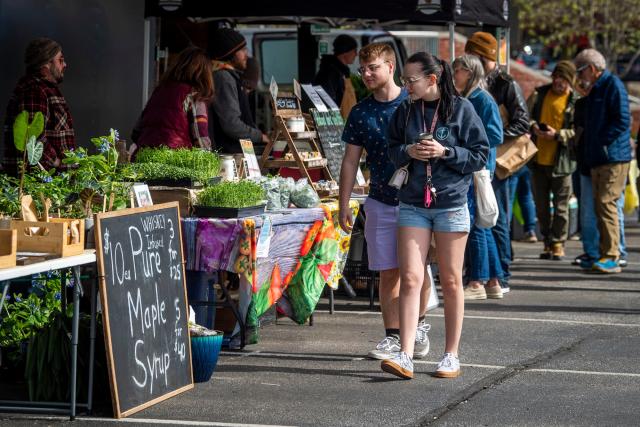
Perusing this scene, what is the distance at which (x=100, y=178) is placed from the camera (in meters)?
6.36

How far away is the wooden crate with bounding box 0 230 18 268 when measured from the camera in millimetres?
5336

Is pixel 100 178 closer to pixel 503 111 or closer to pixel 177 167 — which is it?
pixel 177 167

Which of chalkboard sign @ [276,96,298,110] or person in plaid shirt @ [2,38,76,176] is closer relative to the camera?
person in plaid shirt @ [2,38,76,176]

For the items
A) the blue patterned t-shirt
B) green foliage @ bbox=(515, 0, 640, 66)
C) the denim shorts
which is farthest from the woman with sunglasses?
green foliage @ bbox=(515, 0, 640, 66)

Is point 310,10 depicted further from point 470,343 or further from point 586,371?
point 586,371

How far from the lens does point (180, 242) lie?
6.47 meters

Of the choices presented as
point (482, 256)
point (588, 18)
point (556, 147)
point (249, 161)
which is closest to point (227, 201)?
point (249, 161)

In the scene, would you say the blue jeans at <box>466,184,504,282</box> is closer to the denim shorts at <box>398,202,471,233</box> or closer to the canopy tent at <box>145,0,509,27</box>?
the canopy tent at <box>145,0,509,27</box>

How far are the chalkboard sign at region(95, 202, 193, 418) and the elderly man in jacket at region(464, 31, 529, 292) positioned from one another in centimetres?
430

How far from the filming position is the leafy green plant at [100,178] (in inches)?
246

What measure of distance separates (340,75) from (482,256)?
9.24 feet

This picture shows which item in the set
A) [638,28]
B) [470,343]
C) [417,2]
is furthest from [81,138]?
[638,28]

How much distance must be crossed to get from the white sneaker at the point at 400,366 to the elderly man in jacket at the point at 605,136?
5.04 meters

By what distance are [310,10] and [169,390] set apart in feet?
17.7
